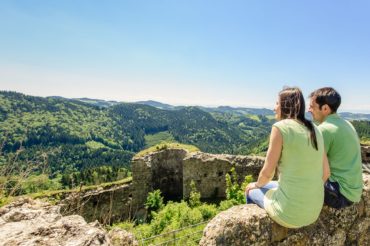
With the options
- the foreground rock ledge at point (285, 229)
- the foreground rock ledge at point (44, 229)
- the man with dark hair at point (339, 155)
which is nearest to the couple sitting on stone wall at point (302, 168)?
the man with dark hair at point (339, 155)

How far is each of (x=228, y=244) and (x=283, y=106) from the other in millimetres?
1777

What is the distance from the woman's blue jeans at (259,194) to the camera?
11.5ft

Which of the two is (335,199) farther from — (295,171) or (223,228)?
(223,228)

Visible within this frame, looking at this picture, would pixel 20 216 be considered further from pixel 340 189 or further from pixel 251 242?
pixel 340 189

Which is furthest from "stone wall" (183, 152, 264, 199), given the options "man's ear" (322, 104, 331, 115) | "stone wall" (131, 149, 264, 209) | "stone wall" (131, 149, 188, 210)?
"man's ear" (322, 104, 331, 115)

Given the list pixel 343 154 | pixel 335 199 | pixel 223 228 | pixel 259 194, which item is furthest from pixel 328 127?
pixel 223 228

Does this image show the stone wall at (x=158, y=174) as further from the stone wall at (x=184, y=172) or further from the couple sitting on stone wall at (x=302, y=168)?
the couple sitting on stone wall at (x=302, y=168)

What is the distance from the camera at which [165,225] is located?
414 inches

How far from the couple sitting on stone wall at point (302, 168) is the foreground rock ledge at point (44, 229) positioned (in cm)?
180

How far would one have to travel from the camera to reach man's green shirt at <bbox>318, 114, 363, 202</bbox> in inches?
156

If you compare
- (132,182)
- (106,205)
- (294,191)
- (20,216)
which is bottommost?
(106,205)

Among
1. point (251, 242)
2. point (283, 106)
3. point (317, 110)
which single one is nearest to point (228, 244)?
point (251, 242)

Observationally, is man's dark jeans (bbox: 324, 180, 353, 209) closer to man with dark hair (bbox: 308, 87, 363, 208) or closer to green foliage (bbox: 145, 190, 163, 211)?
man with dark hair (bbox: 308, 87, 363, 208)

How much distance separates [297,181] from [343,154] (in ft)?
4.38
